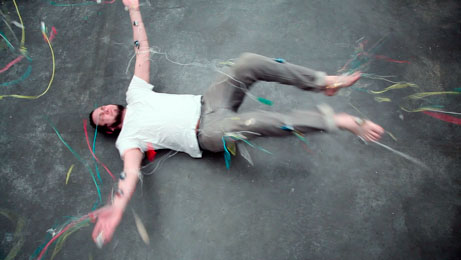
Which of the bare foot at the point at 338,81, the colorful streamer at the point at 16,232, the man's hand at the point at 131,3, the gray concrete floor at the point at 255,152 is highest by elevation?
the man's hand at the point at 131,3

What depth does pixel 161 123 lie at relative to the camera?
1820 millimetres

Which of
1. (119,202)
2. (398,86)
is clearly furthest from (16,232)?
(398,86)

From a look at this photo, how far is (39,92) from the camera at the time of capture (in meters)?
2.39

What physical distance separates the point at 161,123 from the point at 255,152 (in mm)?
643

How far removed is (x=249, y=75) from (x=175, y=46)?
97 cm

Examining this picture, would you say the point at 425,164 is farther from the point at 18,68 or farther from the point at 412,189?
the point at 18,68

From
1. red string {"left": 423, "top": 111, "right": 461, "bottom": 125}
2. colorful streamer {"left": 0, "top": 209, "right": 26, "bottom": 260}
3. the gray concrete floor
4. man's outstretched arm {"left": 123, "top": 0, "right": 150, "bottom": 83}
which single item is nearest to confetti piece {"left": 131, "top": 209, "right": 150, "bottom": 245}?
the gray concrete floor

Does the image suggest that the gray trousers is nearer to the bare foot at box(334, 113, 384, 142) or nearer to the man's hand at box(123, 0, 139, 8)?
the bare foot at box(334, 113, 384, 142)

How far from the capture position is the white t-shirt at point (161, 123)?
5.97 feet

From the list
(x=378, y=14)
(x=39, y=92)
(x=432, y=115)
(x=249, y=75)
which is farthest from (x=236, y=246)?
(x=378, y=14)

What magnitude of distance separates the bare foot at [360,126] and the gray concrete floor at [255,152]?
0.36 metres

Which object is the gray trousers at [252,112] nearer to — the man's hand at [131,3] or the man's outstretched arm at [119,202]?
the man's outstretched arm at [119,202]

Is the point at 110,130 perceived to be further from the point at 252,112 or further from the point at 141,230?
the point at 252,112

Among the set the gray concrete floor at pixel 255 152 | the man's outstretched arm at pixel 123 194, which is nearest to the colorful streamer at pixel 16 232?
the gray concrete floor at pixel 255 152
